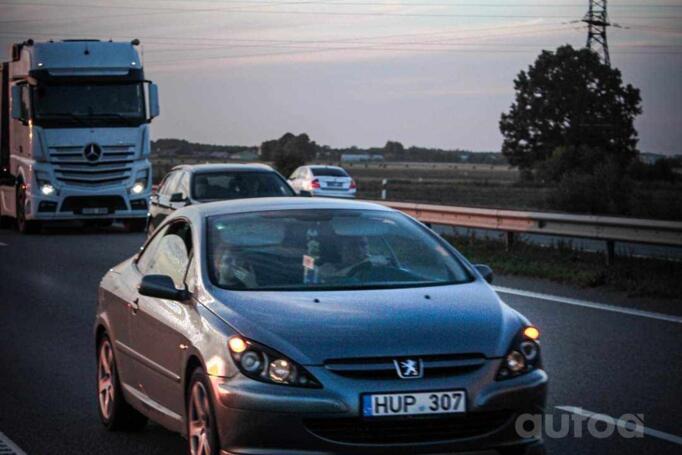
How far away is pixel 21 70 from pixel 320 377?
24.7m

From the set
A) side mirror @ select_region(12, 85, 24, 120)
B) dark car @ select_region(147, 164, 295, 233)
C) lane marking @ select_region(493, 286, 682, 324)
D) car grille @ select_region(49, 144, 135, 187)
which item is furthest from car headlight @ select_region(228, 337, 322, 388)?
car grille @ select_region(49, 144, 135, 187)

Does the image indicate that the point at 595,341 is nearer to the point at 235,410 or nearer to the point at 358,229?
the point at 358,229

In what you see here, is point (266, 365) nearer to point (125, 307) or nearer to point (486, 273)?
point (486, 273)

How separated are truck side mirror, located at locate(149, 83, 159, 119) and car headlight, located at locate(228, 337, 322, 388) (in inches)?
908

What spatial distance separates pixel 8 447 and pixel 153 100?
21428 millimetres

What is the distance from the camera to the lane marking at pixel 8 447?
26.8 ft

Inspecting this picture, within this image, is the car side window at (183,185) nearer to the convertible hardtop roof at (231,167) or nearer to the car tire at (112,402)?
the convertible hardtop roof at (231,167)

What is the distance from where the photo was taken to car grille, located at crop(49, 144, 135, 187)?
30.0 m

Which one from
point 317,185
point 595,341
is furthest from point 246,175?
point 317,185

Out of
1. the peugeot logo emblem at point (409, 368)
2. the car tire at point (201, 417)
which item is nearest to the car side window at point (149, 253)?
the car tire at point (201, 417)

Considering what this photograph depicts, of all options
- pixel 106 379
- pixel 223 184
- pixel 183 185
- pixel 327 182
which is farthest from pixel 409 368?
pixel 327 182

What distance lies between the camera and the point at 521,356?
6699 millimetres

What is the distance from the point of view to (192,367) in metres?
7.04

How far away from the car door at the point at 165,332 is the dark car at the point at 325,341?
0.04 ft
